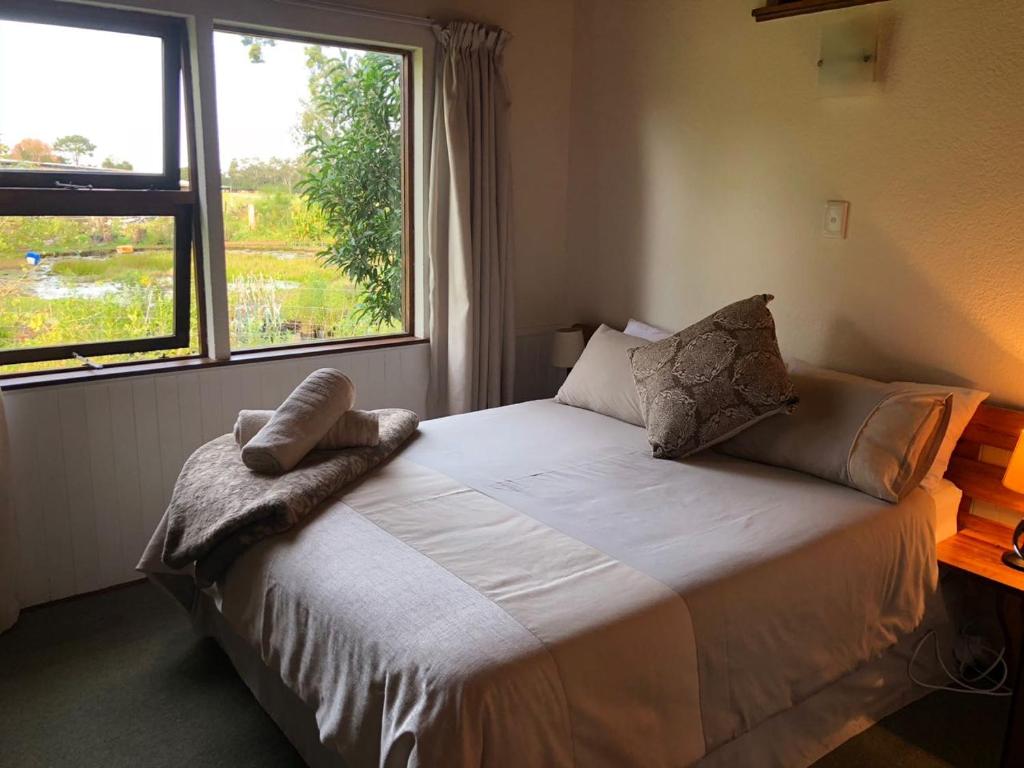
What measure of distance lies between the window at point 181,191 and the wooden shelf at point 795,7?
147 cm

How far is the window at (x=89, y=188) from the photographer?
9.18ft

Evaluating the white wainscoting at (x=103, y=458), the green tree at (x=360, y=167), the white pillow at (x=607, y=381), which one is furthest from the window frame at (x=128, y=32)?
the white pillow at (x=607, y=381)

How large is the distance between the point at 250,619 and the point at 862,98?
2.53 meters

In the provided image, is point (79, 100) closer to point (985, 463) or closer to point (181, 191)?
point (181, 191)

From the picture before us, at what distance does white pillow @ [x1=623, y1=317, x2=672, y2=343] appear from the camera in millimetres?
3431

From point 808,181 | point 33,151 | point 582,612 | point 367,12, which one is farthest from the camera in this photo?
point 367,12

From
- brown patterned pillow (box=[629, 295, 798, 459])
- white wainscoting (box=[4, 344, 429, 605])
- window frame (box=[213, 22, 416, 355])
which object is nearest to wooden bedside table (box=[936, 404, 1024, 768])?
brown patterned pillow (box=[629, 295, 798, 459])

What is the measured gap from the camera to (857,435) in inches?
97.7

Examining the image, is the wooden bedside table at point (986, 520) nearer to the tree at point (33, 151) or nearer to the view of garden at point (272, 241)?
the view of garden at point (272, 241)

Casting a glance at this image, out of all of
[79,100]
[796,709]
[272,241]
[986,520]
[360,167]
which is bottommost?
[796,709]

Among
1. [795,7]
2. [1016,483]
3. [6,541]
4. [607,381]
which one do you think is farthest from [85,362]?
[1016,483]

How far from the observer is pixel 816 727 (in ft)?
7.32

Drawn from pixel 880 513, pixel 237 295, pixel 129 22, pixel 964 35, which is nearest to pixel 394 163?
pixel 237 295

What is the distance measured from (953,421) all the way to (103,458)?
285cm
